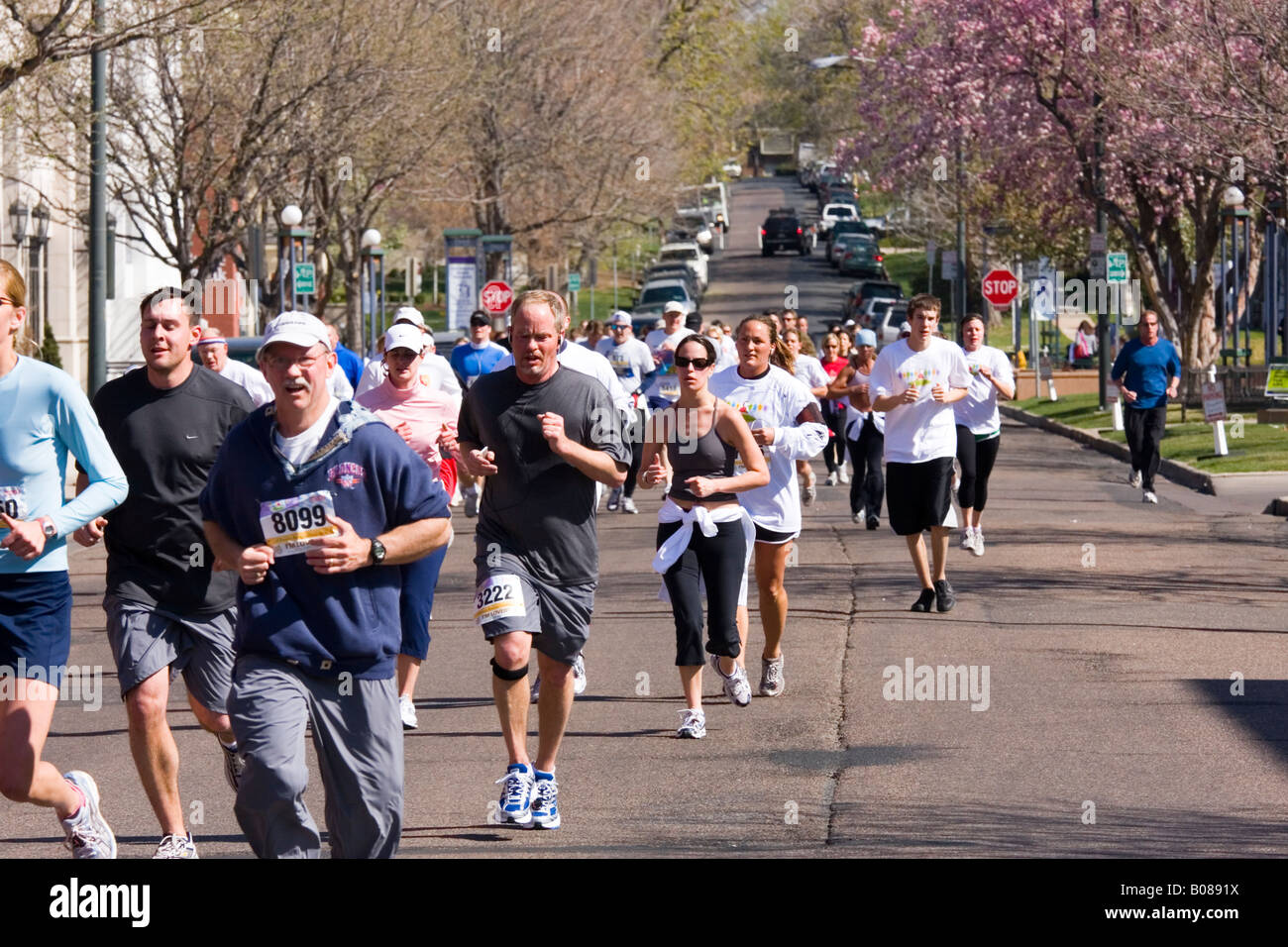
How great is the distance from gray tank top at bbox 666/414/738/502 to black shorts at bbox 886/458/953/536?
3.43 m

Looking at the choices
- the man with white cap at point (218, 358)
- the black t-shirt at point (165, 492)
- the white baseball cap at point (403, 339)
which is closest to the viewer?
the black t-shirt at point (165, 492)

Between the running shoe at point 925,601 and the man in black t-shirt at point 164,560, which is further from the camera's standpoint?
the running shoe at point 925,601

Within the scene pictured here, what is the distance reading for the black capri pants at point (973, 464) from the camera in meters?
15.5

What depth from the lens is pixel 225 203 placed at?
2922 centimetres

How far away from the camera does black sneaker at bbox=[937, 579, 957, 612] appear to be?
42.4 ft

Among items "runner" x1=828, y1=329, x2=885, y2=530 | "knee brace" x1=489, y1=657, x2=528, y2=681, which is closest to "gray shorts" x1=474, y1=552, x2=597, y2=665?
"knee brace" x1=489, y1=657, x2=528, y2=681

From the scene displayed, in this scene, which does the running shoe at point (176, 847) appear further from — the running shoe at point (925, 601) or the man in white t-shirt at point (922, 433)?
the running shoe at point (925, 601)

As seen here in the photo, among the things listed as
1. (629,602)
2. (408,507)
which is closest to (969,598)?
(629,602)

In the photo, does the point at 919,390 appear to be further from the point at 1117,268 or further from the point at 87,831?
the point at 1117,268

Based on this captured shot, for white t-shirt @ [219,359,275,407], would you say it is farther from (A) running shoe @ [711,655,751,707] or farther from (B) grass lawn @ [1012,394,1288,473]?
(B) grass lawn @ [1012,394,1288,473]

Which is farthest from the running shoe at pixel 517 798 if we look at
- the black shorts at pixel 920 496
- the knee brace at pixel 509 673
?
the black shorts at pixel 920 496

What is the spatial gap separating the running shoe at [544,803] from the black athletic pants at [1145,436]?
45.8ft

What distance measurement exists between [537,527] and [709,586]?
7.09ft

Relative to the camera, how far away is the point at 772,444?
10258 millimetres
